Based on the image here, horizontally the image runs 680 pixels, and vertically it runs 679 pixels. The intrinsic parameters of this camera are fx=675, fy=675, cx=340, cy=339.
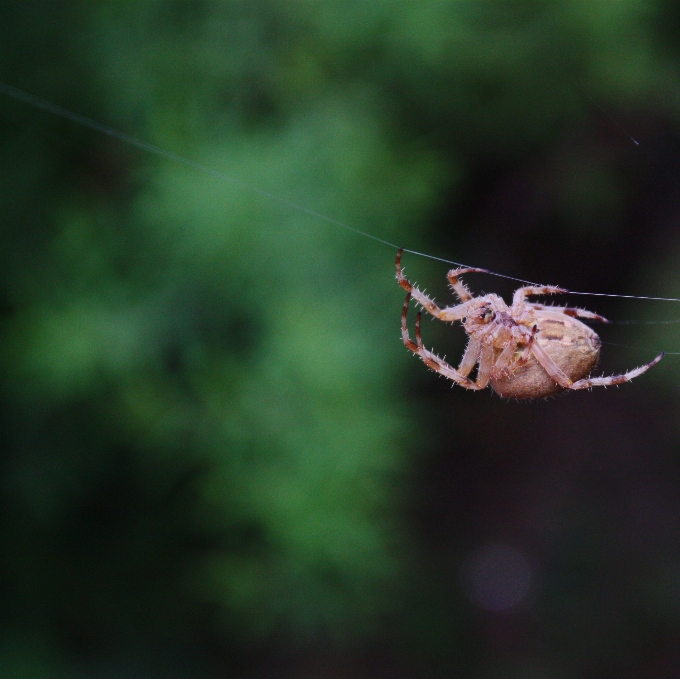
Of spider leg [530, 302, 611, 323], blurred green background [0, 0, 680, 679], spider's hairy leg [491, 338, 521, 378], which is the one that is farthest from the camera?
blurred green background [0, 0, 680, 679]

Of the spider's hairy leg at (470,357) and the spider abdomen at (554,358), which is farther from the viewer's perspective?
the spider's hairy leg at (470,357)

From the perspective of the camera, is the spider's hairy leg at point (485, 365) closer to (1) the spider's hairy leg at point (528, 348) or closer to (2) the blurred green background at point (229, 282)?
(1) the spider's hairy leg at point (528, 348)

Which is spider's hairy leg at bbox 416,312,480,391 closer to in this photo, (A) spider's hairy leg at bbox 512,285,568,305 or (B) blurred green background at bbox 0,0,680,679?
(A) spider's hairy leg at bbox 512,285,568,305

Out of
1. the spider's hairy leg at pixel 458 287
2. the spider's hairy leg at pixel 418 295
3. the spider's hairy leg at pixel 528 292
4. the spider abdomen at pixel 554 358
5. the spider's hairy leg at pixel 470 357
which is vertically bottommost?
the spider abdomen at pixel 554 358

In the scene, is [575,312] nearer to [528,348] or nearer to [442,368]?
[528,348]

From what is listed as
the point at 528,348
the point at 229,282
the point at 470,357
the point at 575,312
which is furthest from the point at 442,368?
the point at 229,282

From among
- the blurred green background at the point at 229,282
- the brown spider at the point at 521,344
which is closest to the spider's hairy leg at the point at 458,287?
the brown spider at the point at 521,344

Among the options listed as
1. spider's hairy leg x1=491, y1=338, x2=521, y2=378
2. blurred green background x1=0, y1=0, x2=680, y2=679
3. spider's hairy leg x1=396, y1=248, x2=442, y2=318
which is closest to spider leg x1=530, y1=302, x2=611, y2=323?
spider's hairy leg x1=491, y1=338, x2=521, y2=378

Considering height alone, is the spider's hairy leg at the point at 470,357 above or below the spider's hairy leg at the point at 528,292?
below
